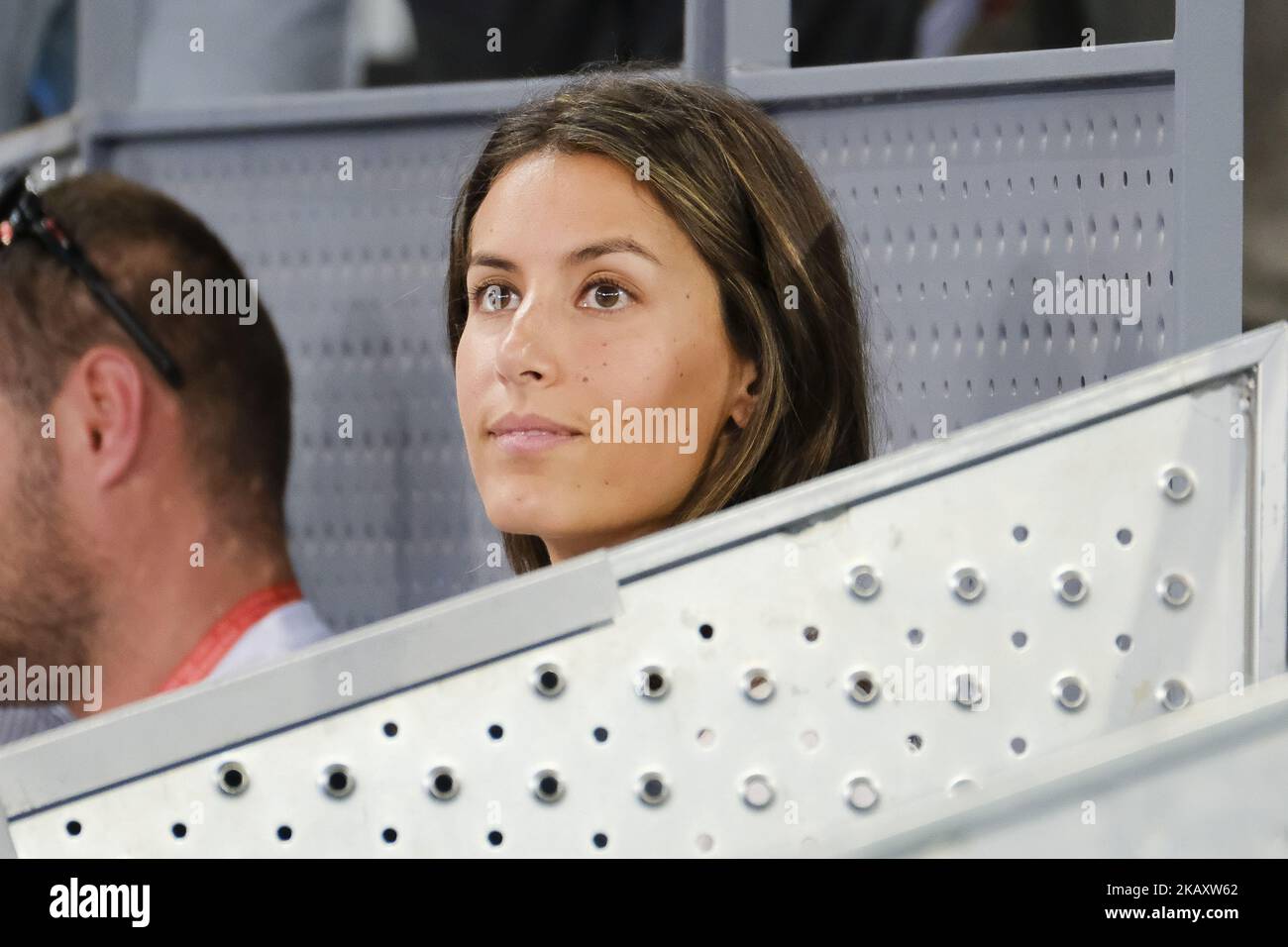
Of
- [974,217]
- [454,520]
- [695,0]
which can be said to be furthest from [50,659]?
[974,217]

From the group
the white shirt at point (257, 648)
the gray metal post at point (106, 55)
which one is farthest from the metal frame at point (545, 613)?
the gray metal post at point (106, 55)

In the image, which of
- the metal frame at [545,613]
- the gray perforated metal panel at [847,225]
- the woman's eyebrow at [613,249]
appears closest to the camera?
the metal frame at [545,613]

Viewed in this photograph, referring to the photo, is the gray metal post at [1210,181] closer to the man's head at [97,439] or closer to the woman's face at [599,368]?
the woman's face at [599,368]

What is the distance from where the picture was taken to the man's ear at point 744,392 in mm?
1252

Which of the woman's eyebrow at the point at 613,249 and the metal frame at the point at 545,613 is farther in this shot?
the woman's eyebrow at the point at 613,249

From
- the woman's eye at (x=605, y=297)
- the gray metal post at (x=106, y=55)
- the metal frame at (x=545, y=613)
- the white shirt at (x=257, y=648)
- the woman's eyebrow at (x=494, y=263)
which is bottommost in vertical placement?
the white shirt at (x=257, y=648)

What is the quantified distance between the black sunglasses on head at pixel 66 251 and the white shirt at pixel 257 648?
0.97 ft

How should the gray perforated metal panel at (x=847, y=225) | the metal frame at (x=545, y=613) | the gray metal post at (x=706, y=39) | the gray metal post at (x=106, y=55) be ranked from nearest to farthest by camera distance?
the metal frame at (x=545, y=613), the gray perforated metal panel at (x=847, y=225), the gray metal post at (x=706, y=39), the gray metal post at (x=106, y=55)

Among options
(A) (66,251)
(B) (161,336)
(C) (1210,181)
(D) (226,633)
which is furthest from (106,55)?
(C) (1210,181)

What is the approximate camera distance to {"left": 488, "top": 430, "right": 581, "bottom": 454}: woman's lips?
4.02ft

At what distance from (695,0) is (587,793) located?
1.08m

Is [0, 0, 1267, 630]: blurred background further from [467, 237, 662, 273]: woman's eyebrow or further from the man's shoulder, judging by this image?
[467, 237, 662, 273]: woman's eyebrow

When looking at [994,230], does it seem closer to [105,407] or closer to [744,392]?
[744,392]

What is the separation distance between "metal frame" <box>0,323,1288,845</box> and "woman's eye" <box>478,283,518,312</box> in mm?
657
